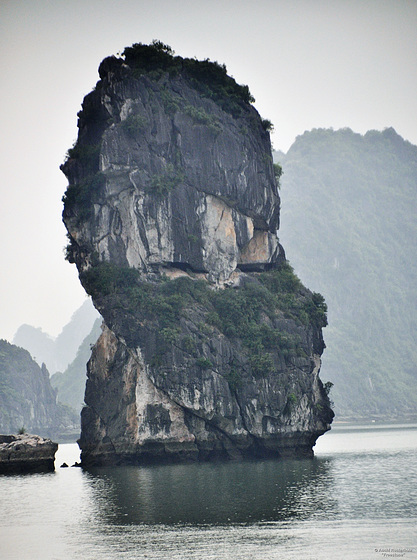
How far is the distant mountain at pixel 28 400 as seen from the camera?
133125 millimetres

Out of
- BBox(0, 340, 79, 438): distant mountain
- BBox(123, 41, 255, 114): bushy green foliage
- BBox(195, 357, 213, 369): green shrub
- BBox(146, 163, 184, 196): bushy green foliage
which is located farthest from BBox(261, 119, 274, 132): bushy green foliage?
BBox(0, 340, 79, 438): distant mountain

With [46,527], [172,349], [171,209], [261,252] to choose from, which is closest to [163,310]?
[172,349]

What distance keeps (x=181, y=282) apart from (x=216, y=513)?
27.4m

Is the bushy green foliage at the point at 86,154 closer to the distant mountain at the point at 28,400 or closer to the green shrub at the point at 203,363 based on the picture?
the green shrub at the point at 203,363

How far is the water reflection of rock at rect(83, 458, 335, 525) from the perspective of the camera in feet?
108

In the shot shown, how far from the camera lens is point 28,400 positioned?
140000 millimetres

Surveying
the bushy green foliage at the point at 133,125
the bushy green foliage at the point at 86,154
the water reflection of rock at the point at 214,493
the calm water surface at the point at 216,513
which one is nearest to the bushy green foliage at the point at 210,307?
the bushy green foliage at the point at 86,154

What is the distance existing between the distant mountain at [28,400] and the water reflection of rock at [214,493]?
8351 centimetres

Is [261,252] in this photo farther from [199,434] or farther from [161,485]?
[161,485]

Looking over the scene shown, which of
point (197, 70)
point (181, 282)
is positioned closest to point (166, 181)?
point (181, 282)

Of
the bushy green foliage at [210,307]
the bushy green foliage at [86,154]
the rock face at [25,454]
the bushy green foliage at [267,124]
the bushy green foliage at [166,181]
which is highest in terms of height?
the bushy green foliage at [267,124]

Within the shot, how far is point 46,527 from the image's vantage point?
107ft

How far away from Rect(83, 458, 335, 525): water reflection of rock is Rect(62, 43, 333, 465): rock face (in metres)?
4.55

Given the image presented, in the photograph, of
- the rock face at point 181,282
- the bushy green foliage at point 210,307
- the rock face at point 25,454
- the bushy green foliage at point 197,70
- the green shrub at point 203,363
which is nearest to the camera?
the rock face at point 25,454
